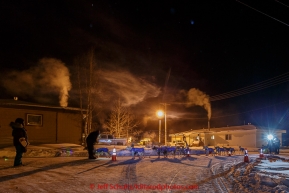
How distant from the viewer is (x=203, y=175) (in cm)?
1173

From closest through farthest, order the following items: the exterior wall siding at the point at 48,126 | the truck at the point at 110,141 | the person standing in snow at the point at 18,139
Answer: the person standing in snow at the point at 18,139
the exterior wall siding at the point at 48,126
the truck at the point at 110,141

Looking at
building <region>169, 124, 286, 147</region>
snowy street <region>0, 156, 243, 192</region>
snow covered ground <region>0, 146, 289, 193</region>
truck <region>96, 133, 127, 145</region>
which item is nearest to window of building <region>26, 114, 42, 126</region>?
truck <region>96, 133, 127, 145</region>

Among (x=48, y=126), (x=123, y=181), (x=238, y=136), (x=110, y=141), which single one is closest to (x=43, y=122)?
(x=48, y=126)

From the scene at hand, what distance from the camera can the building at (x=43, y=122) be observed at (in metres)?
24.1

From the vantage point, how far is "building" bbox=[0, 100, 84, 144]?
24.1 m

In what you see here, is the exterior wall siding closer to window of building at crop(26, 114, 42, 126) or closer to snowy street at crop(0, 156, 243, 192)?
window of building at crop(26, 114, 42, 126)

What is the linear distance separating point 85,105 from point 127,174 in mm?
18058

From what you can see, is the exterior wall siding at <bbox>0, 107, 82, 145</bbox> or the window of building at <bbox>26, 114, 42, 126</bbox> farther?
the window of building at <bbox>26, 114, 42, 126</bbox>

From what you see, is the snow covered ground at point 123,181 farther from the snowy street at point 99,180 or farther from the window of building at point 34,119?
the window of building at point 34,119

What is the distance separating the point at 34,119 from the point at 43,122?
0.74m

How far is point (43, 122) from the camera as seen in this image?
1035 inches

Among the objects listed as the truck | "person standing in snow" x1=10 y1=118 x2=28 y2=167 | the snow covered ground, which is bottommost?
the truck

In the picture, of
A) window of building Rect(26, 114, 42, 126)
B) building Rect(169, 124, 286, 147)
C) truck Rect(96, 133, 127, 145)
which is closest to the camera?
window of building Rect(26, 114, 42, 126)

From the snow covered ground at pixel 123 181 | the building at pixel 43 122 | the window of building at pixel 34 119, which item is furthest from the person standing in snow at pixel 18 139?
the window of building at pixel 34 119
